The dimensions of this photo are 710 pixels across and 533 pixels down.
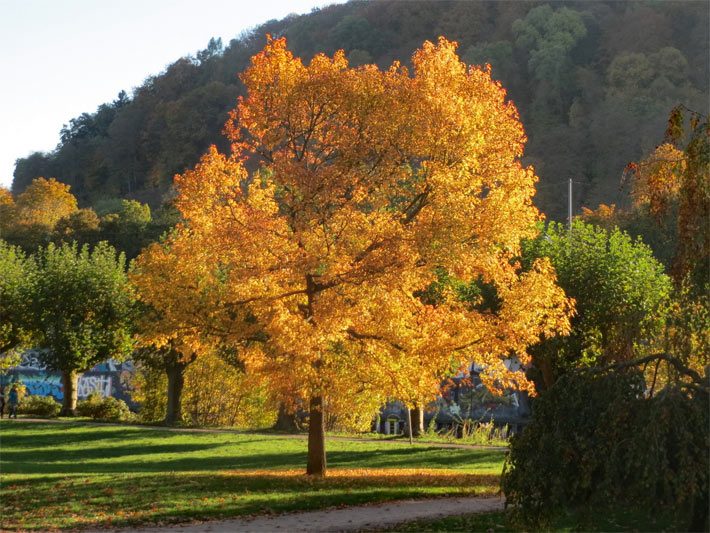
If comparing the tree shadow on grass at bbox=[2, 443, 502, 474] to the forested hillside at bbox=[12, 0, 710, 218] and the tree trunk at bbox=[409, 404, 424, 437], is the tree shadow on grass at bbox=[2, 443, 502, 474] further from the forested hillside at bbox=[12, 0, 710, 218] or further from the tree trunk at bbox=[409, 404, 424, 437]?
the forested hillside at bbox=[12, 0, 710, 218]

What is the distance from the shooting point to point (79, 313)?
→ 4328cm

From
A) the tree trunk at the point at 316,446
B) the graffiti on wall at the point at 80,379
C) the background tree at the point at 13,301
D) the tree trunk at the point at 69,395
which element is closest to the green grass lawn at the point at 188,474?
the tree trunk at the point at 316,446

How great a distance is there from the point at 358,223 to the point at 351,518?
20.9ft

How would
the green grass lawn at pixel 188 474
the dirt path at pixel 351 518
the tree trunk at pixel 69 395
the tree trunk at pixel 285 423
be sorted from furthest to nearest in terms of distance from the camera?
the tree trunk at pixel 69 395
the tree trunk at pixel 285 423
the green grass lawn at pixel 188 474
the dirt path at pixel 351 518

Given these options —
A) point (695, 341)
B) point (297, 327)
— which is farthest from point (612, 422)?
point (297, 327)

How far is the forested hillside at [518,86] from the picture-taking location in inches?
3460

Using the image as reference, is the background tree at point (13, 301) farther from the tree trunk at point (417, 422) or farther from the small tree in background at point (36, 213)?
the small tree in background at point (36, 213)

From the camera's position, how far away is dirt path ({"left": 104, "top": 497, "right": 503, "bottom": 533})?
1569 centimetres

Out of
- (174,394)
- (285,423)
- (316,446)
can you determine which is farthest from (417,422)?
(316,446)

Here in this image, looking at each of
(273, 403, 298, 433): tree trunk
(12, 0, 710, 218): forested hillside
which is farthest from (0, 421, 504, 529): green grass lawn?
(12, 0, 710, 218): forested hillside

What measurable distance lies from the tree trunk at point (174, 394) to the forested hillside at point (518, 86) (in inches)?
1523

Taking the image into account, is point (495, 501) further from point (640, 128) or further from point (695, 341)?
point (640, 128)

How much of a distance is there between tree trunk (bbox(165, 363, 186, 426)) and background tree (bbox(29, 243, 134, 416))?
2.47 meters

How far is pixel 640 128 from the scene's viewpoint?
85.3 meters
